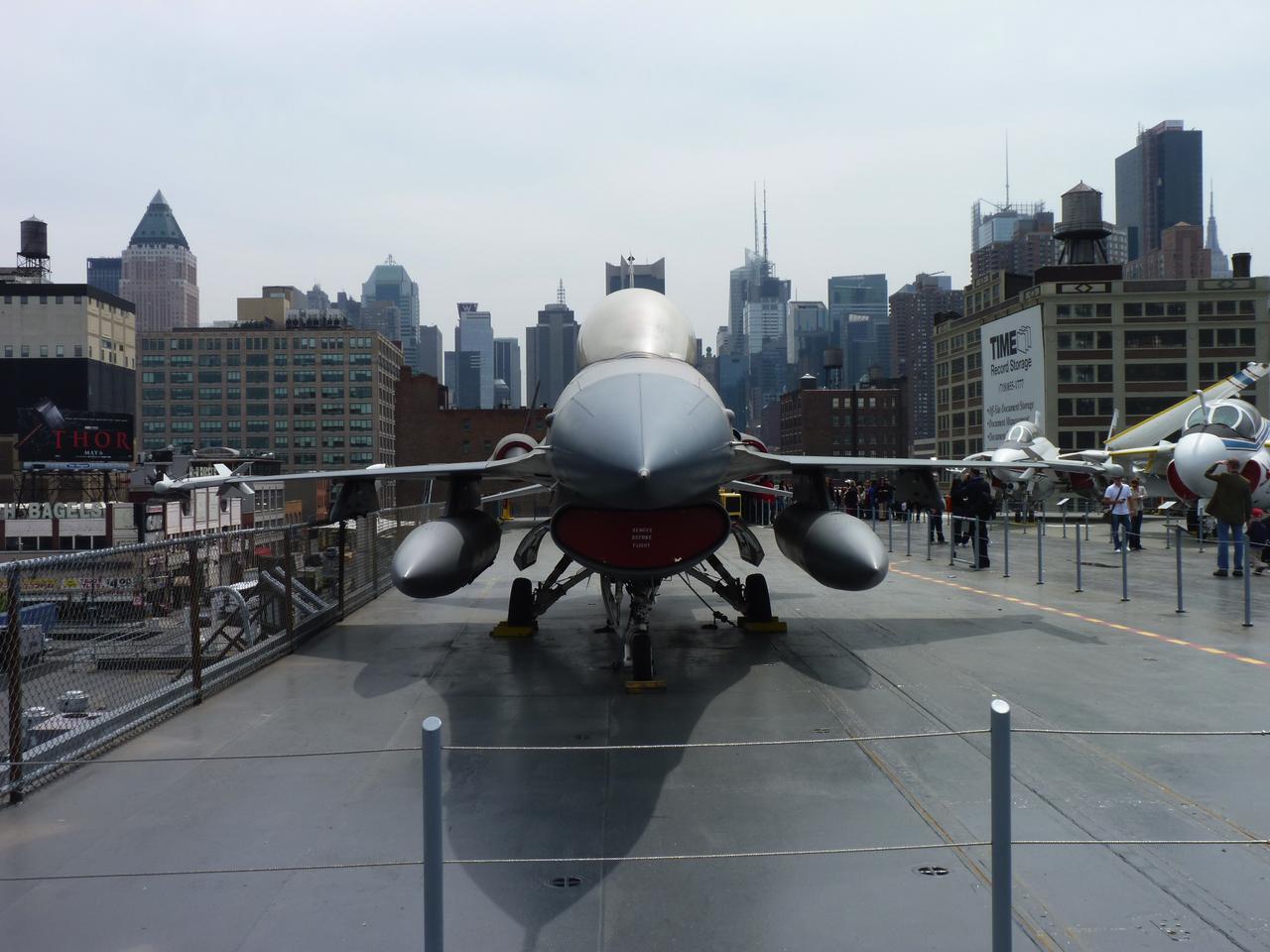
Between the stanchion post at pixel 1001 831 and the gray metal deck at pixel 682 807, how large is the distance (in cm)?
48

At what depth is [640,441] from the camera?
5566mm

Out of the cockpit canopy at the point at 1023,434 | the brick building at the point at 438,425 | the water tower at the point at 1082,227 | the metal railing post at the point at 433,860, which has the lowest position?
the metal railing post at the point at 433,860

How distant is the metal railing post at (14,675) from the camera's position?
547 centimetres

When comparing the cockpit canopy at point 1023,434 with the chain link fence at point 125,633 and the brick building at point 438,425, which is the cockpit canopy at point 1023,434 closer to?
the chain link fence at point 125,633

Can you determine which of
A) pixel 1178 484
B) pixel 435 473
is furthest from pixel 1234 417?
pixel 435 473

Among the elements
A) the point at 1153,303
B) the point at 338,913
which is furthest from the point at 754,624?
the point at 1153,303

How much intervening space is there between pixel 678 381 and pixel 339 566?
27.0 ft

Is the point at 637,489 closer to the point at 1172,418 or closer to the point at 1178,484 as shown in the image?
the point at 1178,484

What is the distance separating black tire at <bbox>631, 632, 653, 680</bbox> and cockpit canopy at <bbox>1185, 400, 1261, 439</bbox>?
19241mm

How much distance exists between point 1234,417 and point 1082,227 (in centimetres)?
7182

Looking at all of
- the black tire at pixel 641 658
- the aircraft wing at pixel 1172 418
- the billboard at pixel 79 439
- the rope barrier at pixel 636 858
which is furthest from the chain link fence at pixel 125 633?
the billboard at pixel 79 439

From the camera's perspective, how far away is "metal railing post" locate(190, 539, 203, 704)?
25.9ft

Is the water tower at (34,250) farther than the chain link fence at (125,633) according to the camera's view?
Yes

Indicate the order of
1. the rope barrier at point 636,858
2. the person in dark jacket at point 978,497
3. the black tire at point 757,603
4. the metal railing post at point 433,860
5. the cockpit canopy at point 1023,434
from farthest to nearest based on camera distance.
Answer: the cockpit canopy at point 1023,434
the person in dark jacket at point 978,497
the black tire at point 757,603
the rope barrier at point 636,858
the metal railing post at point 433,860
